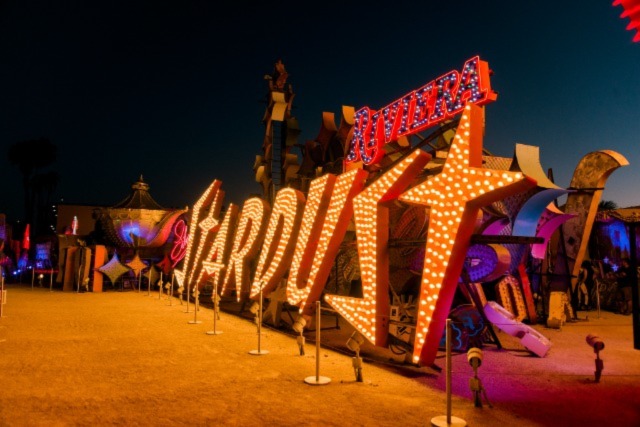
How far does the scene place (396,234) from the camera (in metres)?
12.9

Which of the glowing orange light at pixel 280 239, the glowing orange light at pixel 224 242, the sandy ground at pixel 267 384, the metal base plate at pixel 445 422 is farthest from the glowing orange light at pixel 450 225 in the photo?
the glowing orange light at pixel 224 242

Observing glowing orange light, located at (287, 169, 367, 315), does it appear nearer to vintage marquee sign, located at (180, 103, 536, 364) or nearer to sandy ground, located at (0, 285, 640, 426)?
vintage marquee sign, located at (180, 103, 536, 364)

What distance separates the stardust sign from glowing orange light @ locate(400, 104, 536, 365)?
16mm

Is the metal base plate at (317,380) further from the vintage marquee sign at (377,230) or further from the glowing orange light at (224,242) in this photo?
the glowing orange light at (224,242)

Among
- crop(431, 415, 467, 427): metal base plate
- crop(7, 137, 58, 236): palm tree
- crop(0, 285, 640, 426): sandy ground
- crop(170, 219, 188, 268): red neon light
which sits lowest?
crop(0, 285, 640, 426): sandy ground

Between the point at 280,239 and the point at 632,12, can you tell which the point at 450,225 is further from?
the point at 280,239

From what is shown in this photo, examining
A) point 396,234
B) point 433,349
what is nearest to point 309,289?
point 396,234

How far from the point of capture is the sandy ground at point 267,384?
6375mm

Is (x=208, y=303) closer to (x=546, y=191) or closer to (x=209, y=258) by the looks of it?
(x=209, y=258)

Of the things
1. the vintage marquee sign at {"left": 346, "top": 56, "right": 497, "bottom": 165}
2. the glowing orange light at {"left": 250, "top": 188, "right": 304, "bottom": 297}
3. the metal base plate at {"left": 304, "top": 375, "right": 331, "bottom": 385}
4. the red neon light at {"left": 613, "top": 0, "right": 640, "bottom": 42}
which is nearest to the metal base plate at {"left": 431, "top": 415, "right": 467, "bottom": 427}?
the metal base plate at {"left": 304, "top": 375, "right": 331, "bottom": 385}

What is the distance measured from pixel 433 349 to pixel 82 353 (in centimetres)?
713

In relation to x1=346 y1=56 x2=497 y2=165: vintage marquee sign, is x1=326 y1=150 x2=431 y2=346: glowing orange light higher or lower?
lower

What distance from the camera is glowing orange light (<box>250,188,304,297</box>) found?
43.6 feet

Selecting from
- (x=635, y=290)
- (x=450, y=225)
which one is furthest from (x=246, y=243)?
(x=635, y=290)
